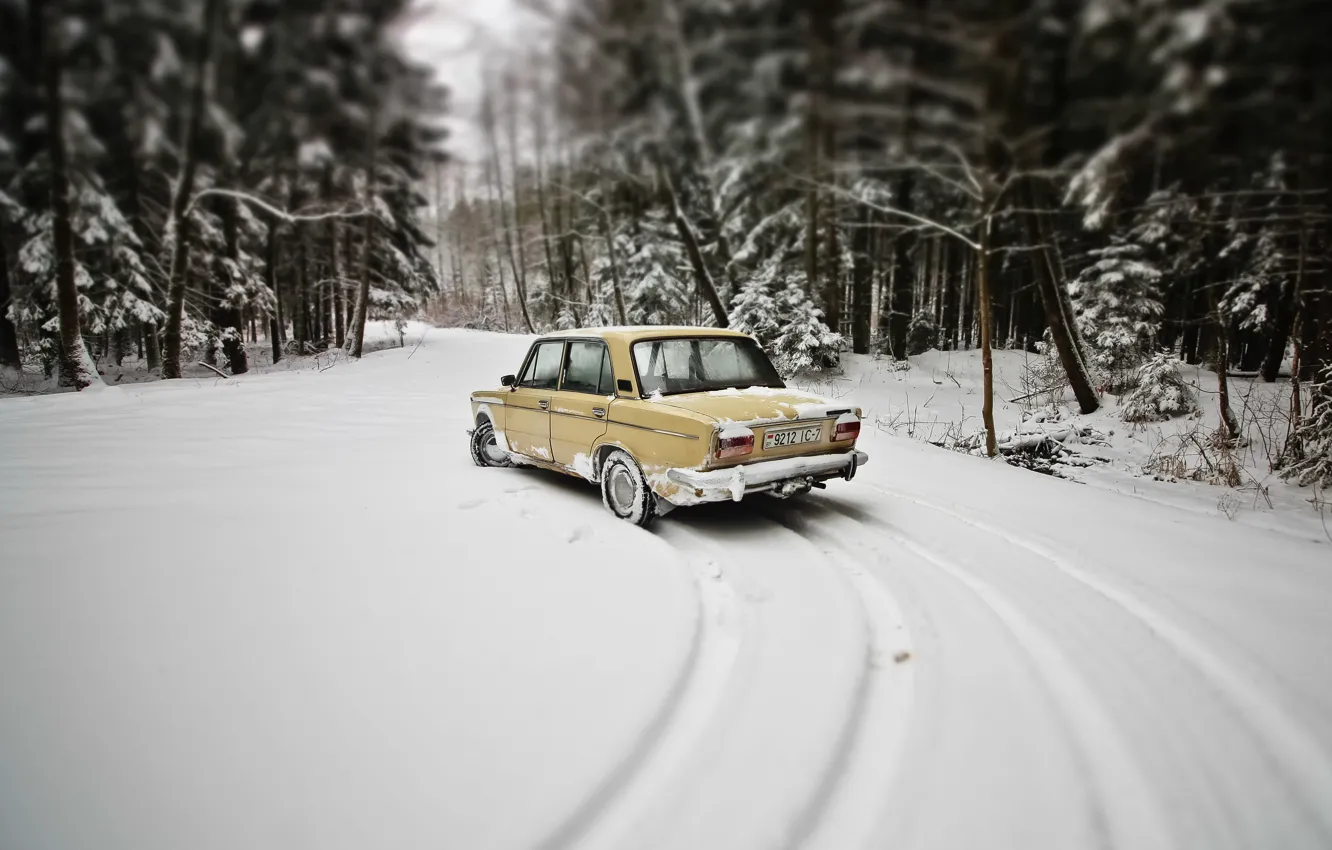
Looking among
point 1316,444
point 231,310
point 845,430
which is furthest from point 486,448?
point 231,310

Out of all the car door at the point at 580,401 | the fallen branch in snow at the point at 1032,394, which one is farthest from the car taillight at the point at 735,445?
the fallen branch in snow at the point at 1032,394

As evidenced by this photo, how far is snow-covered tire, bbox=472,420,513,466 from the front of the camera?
283 inches

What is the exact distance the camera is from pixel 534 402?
6.29 m

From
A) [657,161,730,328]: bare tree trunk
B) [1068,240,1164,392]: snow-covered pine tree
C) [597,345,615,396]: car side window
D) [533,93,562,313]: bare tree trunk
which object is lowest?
[597,345,615,396]: car side window

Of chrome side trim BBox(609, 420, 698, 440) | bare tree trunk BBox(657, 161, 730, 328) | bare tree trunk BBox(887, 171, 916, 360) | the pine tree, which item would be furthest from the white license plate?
bare tree trunk BBox(887, 171, 916, 360)

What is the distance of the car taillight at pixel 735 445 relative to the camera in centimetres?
465

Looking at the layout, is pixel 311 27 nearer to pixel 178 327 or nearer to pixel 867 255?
pixel 178 327

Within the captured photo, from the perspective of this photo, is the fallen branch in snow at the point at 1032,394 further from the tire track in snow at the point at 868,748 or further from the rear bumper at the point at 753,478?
the tire track in snow at the point at 868,748

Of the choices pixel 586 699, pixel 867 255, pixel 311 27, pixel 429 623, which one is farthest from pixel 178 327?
pixel 867 255

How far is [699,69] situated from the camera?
50.8ft

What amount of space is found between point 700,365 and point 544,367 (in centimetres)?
174

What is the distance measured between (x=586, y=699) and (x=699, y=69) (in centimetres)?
1640

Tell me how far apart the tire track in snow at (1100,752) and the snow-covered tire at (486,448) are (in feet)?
17.4

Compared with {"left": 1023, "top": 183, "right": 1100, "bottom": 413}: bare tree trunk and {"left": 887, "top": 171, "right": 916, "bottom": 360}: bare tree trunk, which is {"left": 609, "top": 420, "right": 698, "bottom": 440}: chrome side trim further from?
{"left": 887, "top": 171, "right": 916, "bottom": 360}: bare tree trunk
